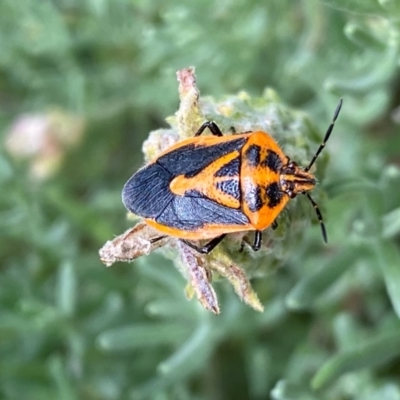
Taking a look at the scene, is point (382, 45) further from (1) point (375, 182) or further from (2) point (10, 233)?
(2) point (10, 233)

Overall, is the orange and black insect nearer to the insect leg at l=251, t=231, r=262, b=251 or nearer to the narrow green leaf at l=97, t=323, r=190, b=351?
the insect leg at l=251, t=231, r=262, b=251

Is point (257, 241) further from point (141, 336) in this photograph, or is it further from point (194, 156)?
point (141, 336)

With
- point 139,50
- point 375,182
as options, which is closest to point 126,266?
point 139,50

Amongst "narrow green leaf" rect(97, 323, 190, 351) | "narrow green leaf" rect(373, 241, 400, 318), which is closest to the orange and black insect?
"narrow green leaf" rect(373, 241, 400, 318)

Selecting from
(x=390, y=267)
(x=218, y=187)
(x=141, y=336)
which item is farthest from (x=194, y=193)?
(x=141, y=336)

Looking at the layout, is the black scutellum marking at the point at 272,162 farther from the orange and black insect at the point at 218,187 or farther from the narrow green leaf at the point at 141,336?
the narrow green leaf at the point at 141,336
